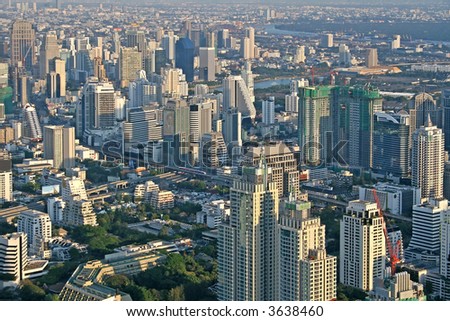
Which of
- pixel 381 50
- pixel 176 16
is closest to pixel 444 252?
pixel 176 16

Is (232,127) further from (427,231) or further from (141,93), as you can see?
(427,231)

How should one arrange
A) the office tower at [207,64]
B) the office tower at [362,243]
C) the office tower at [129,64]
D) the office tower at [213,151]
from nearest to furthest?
the office tower at [362,243] → the office tower at [213,151] → the office tower at [207,64] → the office tower at [129,64]

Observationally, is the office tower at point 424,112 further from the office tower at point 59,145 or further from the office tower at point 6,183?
the office tower at point 6,183

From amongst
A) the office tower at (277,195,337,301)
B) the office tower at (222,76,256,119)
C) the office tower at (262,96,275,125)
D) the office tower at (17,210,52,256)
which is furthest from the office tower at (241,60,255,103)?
the office tower at (277,195,337,301)

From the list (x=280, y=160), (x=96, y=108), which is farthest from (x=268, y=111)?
(x=280, y=160)

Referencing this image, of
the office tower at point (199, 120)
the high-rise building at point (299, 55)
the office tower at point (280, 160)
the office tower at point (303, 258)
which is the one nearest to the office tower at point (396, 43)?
the high-rise building at point (299, 55)

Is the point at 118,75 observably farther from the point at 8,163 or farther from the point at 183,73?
the point at 8,163
